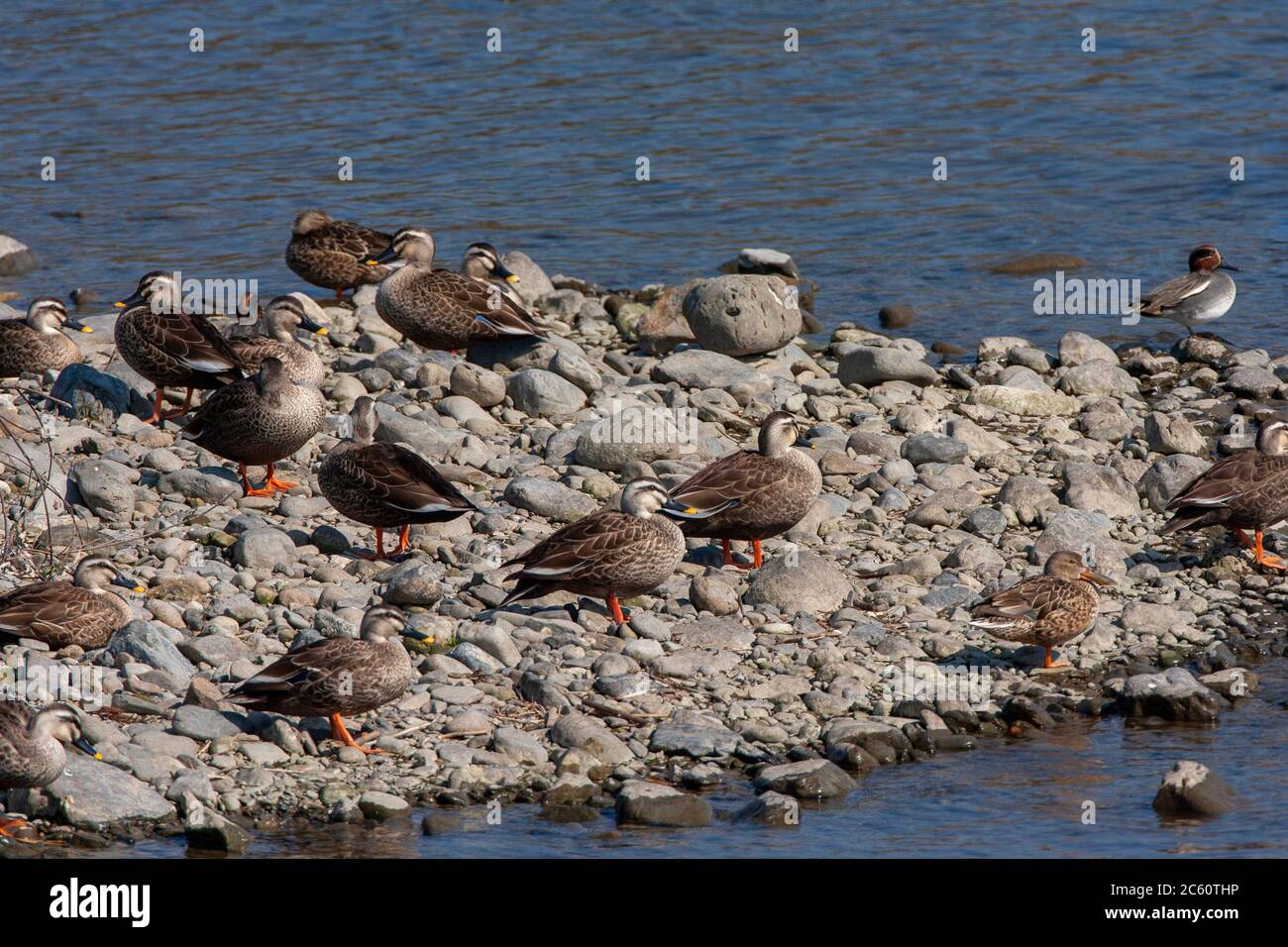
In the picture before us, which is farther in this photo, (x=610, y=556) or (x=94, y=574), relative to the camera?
(x=610, y=556)

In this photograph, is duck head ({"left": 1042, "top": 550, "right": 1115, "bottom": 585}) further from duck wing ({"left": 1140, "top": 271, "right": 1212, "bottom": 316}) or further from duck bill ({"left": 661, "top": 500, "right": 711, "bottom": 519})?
duck wing ({"left": 1140, "top": 271, "right": 1212, "bottom": 316})

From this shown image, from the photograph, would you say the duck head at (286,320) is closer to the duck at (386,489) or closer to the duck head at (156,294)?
the duck head at (156,294)

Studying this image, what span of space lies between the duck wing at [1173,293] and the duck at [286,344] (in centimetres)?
822

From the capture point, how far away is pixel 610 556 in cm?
1045

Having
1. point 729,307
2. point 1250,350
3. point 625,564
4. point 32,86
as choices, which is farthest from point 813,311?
point 32,86

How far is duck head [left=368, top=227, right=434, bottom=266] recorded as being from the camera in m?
15.7

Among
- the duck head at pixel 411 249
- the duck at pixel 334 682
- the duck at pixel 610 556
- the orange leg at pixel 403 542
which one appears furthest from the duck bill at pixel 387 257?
the duck at pixel 334 682

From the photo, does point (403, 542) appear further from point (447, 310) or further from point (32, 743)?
point (32, 743)

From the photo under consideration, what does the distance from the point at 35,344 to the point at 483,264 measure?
4.03 metres

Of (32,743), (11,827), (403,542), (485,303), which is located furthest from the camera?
(485,303)

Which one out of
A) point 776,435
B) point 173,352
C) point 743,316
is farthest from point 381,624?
point 743,316

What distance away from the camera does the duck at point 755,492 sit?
11391mm

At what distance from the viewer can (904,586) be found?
11.4m

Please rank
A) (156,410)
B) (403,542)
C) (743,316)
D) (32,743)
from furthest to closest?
(743,316), (156,410), (403,542), (32,743)
